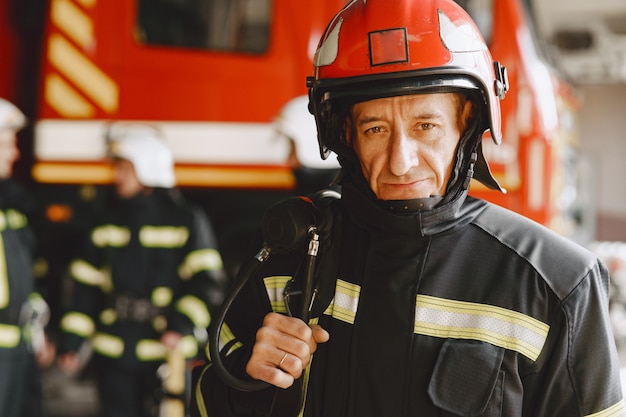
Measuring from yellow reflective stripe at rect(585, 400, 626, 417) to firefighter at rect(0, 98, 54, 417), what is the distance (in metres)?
2.57

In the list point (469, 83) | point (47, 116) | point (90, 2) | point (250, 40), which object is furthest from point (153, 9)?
point (469, 83)

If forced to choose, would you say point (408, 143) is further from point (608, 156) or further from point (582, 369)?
point (608, 156)

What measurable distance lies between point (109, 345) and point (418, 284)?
7.28ft

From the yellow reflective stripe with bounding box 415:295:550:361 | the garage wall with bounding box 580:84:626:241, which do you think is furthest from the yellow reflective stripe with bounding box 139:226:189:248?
the garage wall with bounding box 580:84:626:241

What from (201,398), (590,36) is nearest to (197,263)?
(201,398)

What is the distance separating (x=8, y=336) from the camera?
299 cm

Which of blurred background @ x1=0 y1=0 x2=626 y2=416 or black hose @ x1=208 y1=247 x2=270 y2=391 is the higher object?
blurred background @ x1=0 y1=0 x2=626 y2=416

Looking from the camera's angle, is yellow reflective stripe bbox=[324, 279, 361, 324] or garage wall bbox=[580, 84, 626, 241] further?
garage wall bbox=[580, 84, 626, 241]

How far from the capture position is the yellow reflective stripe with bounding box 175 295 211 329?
3.05 m

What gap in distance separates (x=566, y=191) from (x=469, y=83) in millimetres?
2857

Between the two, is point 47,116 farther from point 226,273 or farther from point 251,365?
point 251,365

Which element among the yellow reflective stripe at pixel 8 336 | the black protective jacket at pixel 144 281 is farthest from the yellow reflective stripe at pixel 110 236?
the yellow reflective stripe at pixel 8 336

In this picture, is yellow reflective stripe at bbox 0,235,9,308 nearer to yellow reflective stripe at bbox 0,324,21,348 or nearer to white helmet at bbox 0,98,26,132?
yellow reflective stripe at bbox 0,324,21,348

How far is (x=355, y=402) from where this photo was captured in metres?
1.20
